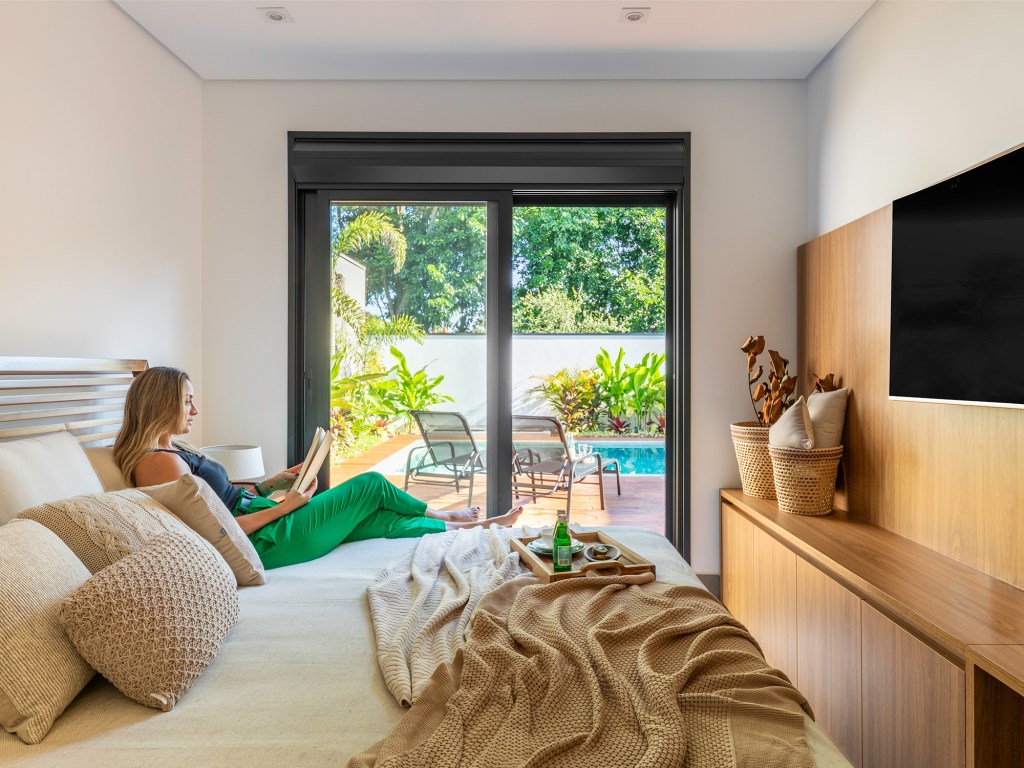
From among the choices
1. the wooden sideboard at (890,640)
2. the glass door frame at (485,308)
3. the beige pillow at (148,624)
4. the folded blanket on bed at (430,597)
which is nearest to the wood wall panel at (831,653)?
the wooden sideboard at (890,640)

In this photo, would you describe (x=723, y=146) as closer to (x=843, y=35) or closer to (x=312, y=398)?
(x=843, y=35)

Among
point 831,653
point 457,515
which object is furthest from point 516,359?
point 831,653

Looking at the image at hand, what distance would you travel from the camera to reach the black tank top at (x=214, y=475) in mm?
2533

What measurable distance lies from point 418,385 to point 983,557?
2533 millimetres

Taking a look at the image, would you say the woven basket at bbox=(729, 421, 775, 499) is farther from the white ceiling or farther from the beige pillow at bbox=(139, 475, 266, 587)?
the beige pillow at bbox=(139, 475, 266, 587)

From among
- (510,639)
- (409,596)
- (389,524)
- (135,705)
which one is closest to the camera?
(135,705)

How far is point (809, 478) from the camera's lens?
2762mm

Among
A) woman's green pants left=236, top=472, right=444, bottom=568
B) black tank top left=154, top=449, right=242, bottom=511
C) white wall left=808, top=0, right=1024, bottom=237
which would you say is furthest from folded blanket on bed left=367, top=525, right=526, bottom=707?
white wall left=808, top=0, right=1024, bottom=237

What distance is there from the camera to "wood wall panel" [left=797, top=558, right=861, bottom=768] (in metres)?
2.10

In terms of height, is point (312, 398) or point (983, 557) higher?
point (312, 398)

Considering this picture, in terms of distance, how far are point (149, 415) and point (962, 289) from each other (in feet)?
8.98

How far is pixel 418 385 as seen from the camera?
11.8ft

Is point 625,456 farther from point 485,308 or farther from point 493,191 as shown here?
point 493,191

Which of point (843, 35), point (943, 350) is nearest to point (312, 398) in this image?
point (943, 350)
